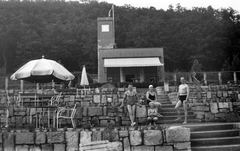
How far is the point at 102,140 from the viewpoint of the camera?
19.4ft

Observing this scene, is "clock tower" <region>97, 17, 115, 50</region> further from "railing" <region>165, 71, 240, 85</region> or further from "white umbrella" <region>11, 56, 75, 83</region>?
"white umbrella" <region>11, 56, 75, 83</region>

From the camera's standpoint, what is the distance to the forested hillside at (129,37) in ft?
140

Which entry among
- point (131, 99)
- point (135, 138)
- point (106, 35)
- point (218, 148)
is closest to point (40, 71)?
point (131, 99)

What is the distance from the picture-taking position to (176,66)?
44625 mm

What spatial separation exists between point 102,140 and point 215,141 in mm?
2728

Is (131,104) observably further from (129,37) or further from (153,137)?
(129,37)

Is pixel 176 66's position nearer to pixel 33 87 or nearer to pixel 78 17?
pixel 78 17

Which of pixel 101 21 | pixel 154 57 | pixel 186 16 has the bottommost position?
pixel 154 57

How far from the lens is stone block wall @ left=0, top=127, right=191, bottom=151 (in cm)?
586

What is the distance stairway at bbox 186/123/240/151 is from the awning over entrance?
16960 millimetres

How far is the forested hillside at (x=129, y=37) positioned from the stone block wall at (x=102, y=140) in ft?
122

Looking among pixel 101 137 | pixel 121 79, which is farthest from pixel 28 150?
pixel 121 79

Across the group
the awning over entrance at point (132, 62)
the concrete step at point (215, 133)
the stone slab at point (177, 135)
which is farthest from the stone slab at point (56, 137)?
the awning over entrance at point (132, 62)

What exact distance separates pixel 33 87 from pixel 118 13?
3304cm
